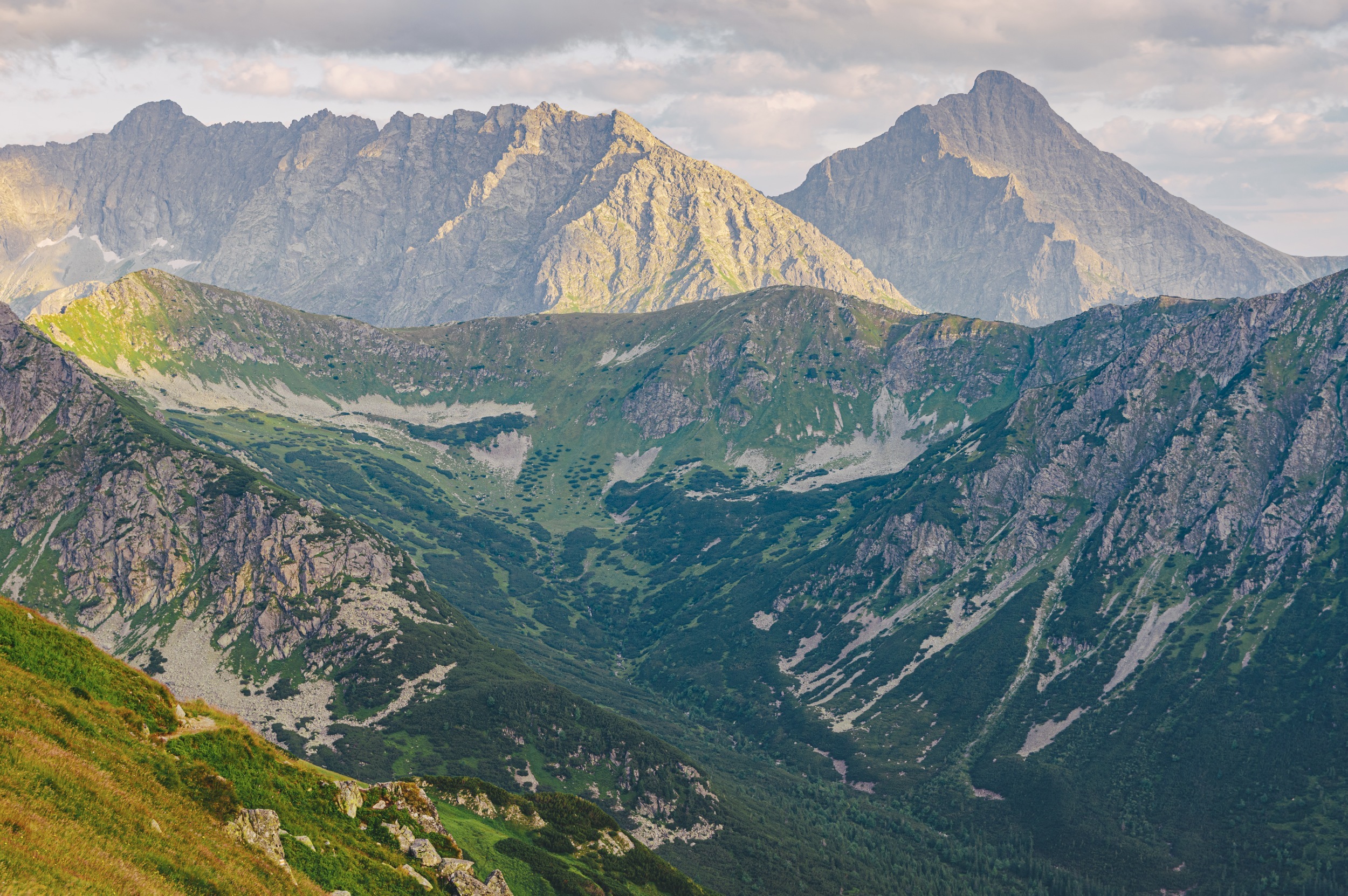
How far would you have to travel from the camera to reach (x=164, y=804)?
5534cm

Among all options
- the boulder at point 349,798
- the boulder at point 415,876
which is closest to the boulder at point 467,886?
the boulder at point 415,876

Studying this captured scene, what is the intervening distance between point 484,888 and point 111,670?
3911 centimetres

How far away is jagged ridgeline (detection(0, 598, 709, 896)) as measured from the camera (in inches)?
1651

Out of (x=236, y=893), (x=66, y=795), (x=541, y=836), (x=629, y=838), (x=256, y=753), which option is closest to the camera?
(x=66, y=795)

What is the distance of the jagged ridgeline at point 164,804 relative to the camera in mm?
41938

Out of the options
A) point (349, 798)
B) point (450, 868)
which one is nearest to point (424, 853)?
point (450, 868)

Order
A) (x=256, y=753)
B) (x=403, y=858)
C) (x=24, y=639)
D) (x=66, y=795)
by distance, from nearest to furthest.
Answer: (x=66, y=795) → (x=24, y=639) → (x=256, y=753) → (x=403, y=858)

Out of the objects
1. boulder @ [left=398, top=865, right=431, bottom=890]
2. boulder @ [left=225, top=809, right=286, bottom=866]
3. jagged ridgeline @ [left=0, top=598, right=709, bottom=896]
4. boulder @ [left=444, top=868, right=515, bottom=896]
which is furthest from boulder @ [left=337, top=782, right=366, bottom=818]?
boulder @ [left=225, top=809, right=286, bottom=866]

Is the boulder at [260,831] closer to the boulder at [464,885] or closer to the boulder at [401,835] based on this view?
the boulder at [464,885]

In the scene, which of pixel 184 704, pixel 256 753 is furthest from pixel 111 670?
pixel 256 753

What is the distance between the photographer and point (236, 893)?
49719 millimetres

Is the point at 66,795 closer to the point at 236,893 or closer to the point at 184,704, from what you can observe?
the point at 236,893

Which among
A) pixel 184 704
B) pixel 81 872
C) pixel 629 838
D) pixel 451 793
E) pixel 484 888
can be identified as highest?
pixel 81 872

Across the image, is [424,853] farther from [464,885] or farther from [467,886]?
[467,886]
